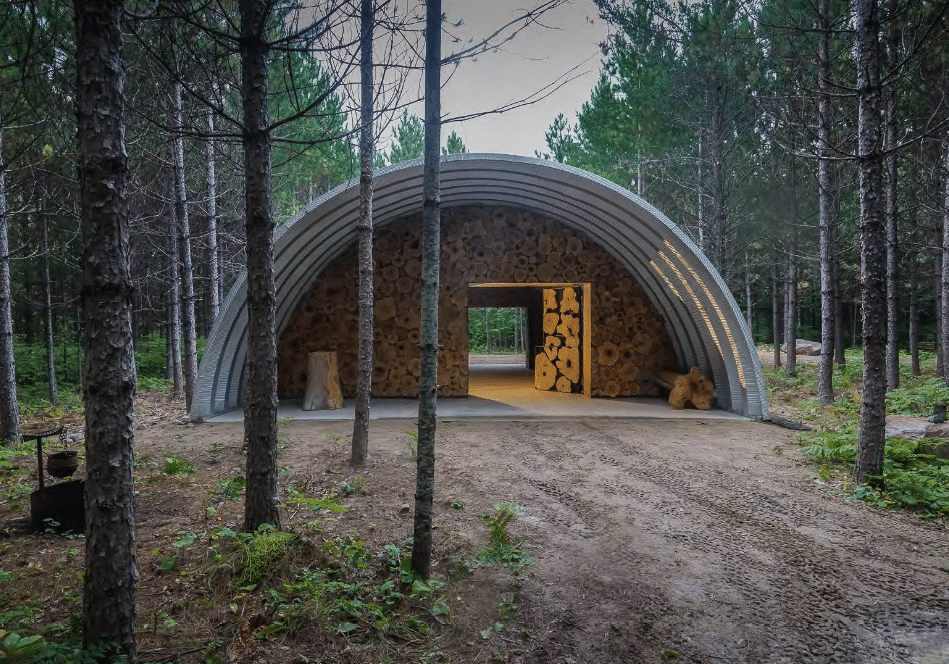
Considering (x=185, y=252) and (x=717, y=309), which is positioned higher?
(x=185, y=252)

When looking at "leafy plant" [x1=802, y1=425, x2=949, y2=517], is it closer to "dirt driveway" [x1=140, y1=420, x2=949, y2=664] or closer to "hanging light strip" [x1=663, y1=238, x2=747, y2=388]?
"dirt driveway" [x1=140, y1=420, x2=949, y2=664]

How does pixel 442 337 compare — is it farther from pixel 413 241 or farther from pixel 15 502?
pixel 15 502

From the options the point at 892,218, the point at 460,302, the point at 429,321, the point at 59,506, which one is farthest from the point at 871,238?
the point at 59,506

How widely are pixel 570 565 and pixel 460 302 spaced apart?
23.3ft

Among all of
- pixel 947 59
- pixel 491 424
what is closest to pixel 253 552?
pixel 491 424

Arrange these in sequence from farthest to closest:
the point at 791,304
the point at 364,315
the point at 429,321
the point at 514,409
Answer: the point at 791,304, the point at 514,409, the point at 364,315, the point at 429,321

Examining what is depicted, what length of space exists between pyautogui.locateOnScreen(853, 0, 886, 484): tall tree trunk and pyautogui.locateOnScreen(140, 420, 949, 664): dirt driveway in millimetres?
710

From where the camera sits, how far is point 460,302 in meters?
10.2

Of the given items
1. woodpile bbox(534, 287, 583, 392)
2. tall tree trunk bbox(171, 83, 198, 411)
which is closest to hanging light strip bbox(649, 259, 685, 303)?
woodpile bbox(534, 287, 583, 392)

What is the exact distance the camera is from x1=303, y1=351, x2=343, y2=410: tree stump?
357 inches

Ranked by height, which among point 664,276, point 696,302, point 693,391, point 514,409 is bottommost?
point 514,409

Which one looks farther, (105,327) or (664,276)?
(664,276)

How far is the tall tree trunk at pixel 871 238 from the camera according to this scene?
4820 millimetres

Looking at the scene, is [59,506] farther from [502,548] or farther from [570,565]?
[570,565]
